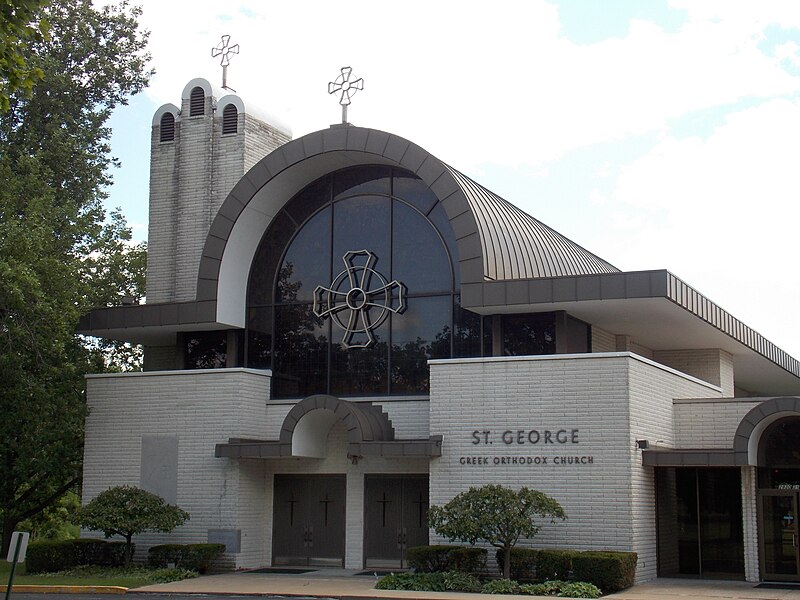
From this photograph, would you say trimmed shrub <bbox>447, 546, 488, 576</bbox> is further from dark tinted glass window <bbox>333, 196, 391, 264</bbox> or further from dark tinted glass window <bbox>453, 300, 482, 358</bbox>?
dark tinted glass window <bbox>333, 196, 391, 264</bbox>

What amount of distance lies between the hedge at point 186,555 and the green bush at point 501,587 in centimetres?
719

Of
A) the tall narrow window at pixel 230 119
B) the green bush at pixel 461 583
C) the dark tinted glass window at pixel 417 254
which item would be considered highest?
the tall narrow window at pixel 230 119

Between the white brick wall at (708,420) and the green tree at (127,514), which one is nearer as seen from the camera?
the green tree at (127,514)

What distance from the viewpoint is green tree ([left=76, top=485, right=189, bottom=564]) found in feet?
82.6

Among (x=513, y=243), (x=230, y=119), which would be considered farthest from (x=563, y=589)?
(x=230, y=119)

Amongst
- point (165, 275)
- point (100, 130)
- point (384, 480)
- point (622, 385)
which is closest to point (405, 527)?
point (384, 480)

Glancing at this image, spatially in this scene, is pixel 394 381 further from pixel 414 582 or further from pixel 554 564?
pixel 554 564

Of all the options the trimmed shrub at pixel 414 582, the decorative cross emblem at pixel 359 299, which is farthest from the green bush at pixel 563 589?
the decorative cross emblem at pixel 359 299

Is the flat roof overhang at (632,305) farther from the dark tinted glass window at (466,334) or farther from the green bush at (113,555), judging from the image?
the green bush at (113,555)

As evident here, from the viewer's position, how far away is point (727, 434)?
26078 millimetres

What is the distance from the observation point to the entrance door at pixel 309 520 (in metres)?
27.3

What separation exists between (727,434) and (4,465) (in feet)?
64.6

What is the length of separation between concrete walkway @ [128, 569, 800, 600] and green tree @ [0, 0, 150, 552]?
293 inches

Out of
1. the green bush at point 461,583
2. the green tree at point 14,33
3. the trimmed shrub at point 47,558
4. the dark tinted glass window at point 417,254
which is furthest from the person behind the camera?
the dark tinted glass window at point 417,254
